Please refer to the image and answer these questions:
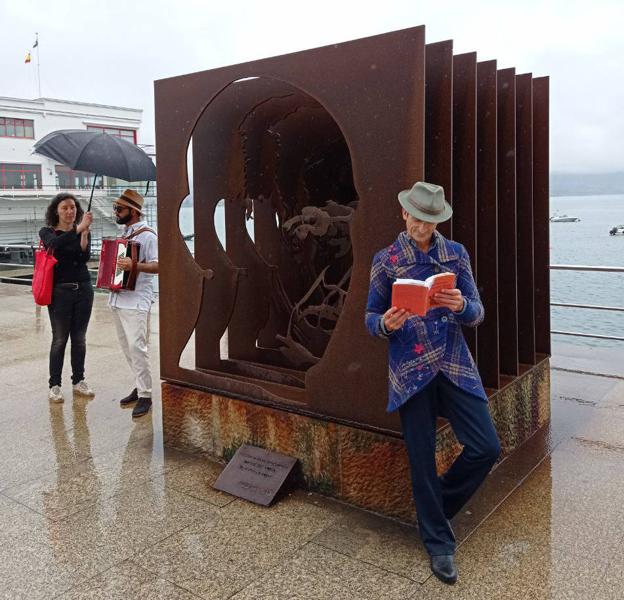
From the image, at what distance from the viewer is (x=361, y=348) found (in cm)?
367

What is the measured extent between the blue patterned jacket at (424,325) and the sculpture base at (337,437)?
2.36ft

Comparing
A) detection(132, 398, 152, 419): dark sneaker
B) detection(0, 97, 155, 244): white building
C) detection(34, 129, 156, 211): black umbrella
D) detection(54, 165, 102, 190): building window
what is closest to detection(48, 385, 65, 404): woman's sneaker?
detection(132, 398, 152, 419): dark sneaker

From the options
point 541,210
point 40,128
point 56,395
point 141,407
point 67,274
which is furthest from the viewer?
point 40,128

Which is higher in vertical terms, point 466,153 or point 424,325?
point 466,153

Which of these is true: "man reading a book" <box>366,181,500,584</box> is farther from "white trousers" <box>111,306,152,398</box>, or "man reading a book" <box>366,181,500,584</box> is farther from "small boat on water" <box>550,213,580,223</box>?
"small boat on water" <box>550,213,580,223</box>

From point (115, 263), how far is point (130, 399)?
4.20 feet

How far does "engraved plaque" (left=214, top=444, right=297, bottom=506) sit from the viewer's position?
3.85 metres

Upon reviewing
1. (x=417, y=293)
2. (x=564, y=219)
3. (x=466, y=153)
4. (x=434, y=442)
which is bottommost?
(x=434, y=442)

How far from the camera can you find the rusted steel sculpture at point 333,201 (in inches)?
140

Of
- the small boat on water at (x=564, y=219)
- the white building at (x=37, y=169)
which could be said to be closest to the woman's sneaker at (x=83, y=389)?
the white building at (x=37, y=169)

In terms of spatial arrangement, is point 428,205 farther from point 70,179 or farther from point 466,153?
point 70,179

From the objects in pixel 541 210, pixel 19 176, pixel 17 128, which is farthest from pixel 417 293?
pixel 17 128

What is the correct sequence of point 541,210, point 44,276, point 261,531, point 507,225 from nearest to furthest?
point 261,531 < point 507,225 < point 541,210 < point 44,276

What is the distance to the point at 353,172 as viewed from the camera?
3674 millimetres
